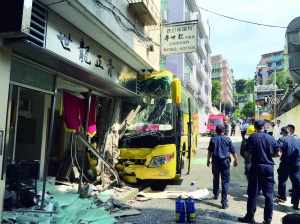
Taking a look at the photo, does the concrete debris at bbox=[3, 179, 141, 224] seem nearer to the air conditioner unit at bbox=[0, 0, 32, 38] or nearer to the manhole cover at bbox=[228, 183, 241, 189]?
A: the air conditioner unit at bbox=[0, 0, 32, 38]

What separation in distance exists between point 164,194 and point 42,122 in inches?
167

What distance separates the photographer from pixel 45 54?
4.39 meters

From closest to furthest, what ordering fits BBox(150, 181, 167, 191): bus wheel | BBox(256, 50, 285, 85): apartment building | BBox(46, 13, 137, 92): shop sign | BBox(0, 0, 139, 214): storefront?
BBox(0, 0, 139, 214): storefront → BBox(46, 13, 137, 92): shop sign → BBox(150, 181, 167, 191): bus wheel → BBox(256, 50, 285, 85): apartment building

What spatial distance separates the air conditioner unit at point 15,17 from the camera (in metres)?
3.56

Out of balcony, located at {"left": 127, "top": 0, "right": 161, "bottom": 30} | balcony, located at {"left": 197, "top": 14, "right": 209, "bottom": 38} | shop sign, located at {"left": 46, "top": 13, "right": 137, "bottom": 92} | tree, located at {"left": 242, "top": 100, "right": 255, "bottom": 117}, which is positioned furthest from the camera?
tree, located at {"left": 242, "top": 100, "right": 255, "bottom": 117}

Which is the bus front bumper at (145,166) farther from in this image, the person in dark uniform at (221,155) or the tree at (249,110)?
the tree at (249,110)

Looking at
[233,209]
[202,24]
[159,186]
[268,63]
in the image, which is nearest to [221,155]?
[233,209]

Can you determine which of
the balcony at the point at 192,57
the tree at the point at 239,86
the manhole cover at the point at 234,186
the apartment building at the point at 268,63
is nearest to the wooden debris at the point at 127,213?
the manhole cover at the point at 234,186

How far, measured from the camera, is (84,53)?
5.51 meters

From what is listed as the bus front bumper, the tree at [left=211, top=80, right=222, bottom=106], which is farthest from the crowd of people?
the tree at [left=211, top=80, right=222, bottom=106]

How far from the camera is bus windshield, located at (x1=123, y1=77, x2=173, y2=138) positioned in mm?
6972

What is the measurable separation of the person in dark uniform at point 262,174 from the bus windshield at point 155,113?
2.59 metres

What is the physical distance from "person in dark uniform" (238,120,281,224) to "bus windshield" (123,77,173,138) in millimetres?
2587

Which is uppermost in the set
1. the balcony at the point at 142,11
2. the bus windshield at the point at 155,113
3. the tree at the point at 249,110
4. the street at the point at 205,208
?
the tree at the point at 249,110
